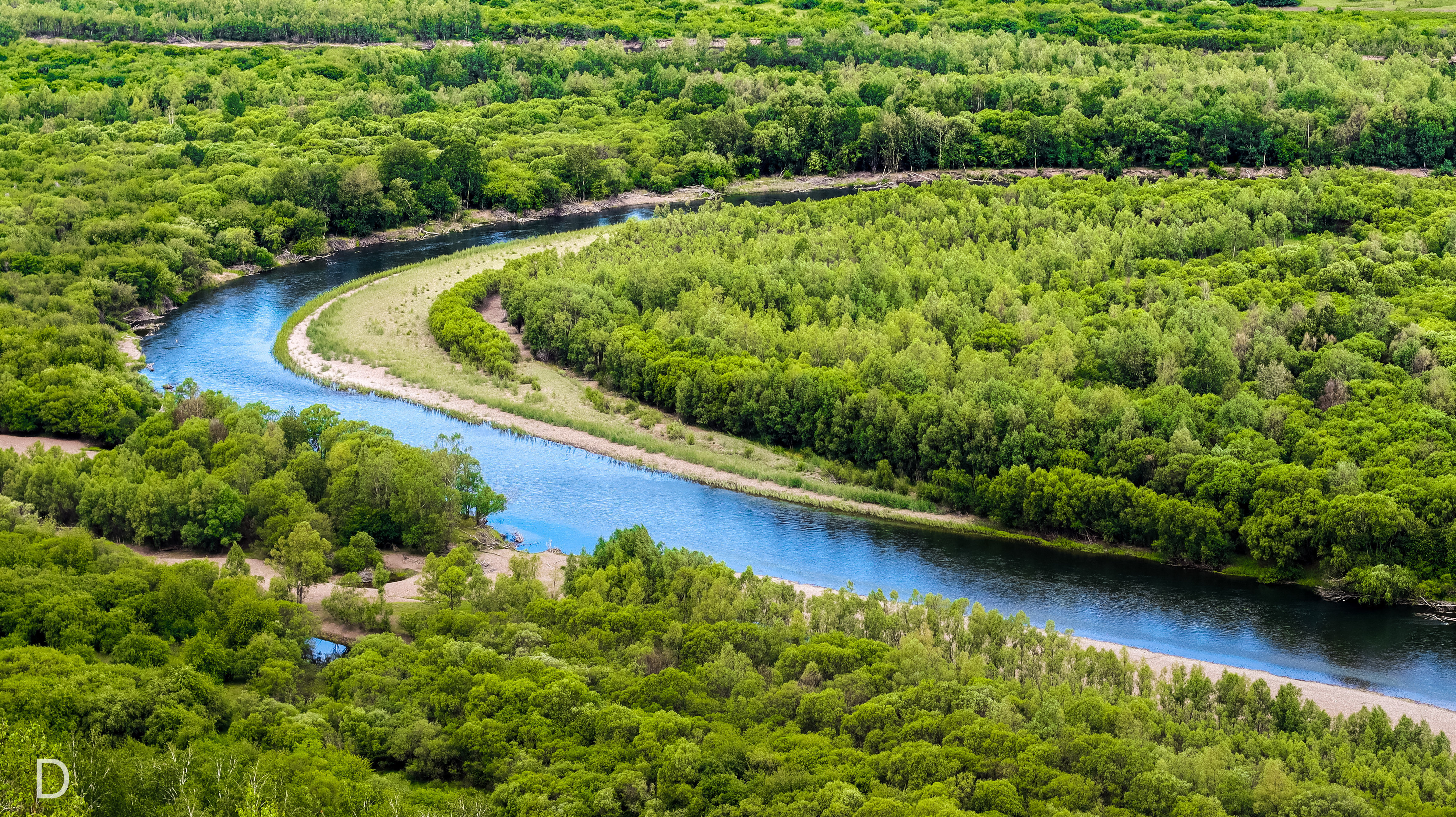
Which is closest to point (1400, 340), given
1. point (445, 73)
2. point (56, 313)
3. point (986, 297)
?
point (986, 297)

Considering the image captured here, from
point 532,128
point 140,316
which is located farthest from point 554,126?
point 140,316

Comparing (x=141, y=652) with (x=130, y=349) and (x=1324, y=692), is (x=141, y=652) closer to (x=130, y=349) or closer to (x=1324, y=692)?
(x=1324, y=692)

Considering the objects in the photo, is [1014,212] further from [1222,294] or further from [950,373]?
[950,373]

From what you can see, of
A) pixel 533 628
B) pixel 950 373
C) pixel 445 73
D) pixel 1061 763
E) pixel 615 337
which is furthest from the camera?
pixel 445 73

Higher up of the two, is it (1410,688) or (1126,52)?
(1126,52)

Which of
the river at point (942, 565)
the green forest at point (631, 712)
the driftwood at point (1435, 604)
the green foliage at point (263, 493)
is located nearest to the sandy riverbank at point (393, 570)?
the green foliage at point (263, 493)

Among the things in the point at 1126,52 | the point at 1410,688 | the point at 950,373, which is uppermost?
the point at 1126,52

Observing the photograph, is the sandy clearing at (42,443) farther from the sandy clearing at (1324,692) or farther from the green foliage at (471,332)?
the sandy clearing at (1324,692)

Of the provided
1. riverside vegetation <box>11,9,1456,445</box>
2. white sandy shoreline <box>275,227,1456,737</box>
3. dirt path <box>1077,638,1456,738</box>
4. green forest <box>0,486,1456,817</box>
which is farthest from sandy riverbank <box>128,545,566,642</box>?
riverside vegetation <box>11,9,1456,445</box>
